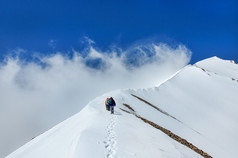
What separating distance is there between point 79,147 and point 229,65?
110 metres

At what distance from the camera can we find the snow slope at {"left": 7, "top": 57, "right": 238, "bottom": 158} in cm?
854

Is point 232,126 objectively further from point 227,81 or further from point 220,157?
point 227,81

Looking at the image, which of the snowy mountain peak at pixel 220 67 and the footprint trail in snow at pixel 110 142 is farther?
the snowy mountain peak at pixel 220 67

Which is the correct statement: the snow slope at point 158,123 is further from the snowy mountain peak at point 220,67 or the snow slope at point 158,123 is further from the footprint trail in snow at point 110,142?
the snowy mountain peak at point 220,67

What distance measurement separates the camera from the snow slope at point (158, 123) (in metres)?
8.54

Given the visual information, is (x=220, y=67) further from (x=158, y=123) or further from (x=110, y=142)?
(x=110, y=142)

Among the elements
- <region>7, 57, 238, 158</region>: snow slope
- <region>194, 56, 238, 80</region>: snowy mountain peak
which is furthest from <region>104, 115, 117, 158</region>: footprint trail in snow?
<region>194, 56, 238, 80</region>: snowy mountain peak

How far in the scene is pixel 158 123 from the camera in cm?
1958

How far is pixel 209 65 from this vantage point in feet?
291

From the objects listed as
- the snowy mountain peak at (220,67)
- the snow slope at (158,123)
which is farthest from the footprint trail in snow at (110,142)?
the snowy mountain peak at (220,67)

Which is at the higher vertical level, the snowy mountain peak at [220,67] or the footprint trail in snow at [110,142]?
the snowy mountain peak at [220,67]

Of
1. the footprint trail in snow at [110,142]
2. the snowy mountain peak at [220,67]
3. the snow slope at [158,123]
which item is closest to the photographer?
the footprint trail in snow at [110,142]

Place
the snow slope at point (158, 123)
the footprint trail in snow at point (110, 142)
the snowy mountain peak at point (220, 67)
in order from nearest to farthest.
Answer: the footprint trail in snow at point (110, 142)
the snow slope at point (158, 123)
the snowy mountain peak at point (220, 67)

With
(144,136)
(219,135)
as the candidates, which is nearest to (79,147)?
(144,136)
